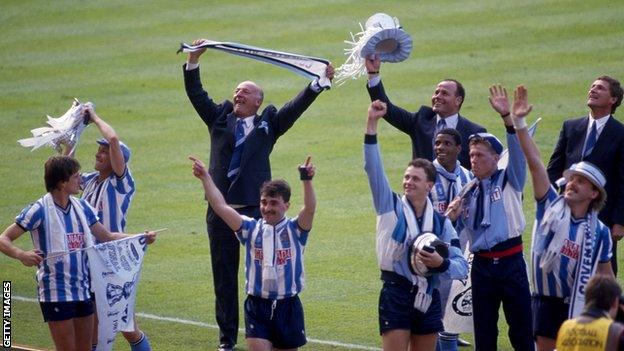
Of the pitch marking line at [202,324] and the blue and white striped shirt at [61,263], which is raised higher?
the blue and white striped shirt at [61,263]

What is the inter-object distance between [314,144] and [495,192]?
892 cm

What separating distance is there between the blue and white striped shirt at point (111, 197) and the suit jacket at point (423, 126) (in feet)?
7.10

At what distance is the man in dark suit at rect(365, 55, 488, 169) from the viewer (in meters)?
10.2

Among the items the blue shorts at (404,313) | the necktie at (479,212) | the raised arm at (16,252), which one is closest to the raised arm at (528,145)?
the necktie at (479,212)

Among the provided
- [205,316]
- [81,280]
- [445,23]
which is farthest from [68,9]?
[81,280]

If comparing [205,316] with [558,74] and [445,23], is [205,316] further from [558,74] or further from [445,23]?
[445,23]

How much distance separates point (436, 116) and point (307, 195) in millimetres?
2125

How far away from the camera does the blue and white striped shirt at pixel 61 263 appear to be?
884cm

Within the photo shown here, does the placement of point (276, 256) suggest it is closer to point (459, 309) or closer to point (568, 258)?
point (459, 309)

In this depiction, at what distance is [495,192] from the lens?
29.1 ft

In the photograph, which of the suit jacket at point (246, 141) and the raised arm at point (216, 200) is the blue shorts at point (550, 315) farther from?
the suit jacket at point (246, 141)

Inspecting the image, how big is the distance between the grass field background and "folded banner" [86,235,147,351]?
1.11m

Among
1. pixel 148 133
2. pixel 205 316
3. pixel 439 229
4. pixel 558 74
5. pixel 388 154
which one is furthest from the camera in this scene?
pixel 558 74

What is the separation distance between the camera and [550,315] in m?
8.41
